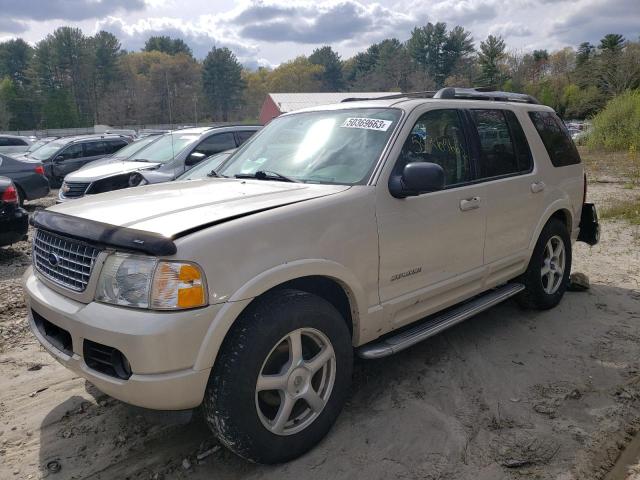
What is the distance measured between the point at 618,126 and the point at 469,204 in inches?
1017

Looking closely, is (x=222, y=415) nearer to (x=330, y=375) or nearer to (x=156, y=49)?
(x=330, y=375)

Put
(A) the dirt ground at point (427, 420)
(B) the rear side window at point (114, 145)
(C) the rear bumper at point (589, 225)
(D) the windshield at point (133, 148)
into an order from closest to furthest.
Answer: (A) the dirt ground at point (427, 420) < (C) the rear bumper at point (589, 225) < (D) the windshield at point (133, 148) < (B) the rear side window at point (114, 145)

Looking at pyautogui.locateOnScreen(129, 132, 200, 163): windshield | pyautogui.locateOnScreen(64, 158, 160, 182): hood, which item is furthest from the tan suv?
pyautogui.locateOnScreen(64, 158, 160, 182): hood

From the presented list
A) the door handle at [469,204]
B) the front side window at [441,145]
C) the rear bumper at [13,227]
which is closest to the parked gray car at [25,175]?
the rear bumper at [13,227]

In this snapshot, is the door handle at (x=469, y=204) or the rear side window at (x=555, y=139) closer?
the door handle at (x=469, y=204)

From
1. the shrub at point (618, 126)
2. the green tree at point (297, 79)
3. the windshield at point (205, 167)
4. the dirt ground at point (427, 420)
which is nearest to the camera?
the dirt ground at point (427, 420)

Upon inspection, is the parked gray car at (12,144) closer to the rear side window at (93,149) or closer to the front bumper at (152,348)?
the rear side window at (93,149)

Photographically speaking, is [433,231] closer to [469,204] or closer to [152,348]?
[469,204]

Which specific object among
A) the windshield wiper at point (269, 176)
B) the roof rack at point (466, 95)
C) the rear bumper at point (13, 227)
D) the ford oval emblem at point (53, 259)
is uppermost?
the roof rack at point (466, 95)

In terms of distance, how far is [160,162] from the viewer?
379 inches

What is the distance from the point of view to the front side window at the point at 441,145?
11.6 ft

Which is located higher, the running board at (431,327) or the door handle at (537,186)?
the door handle at (537,186)

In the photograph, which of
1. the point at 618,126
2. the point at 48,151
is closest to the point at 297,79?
the point at 618,126

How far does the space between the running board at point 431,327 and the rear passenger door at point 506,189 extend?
15 centimetres
